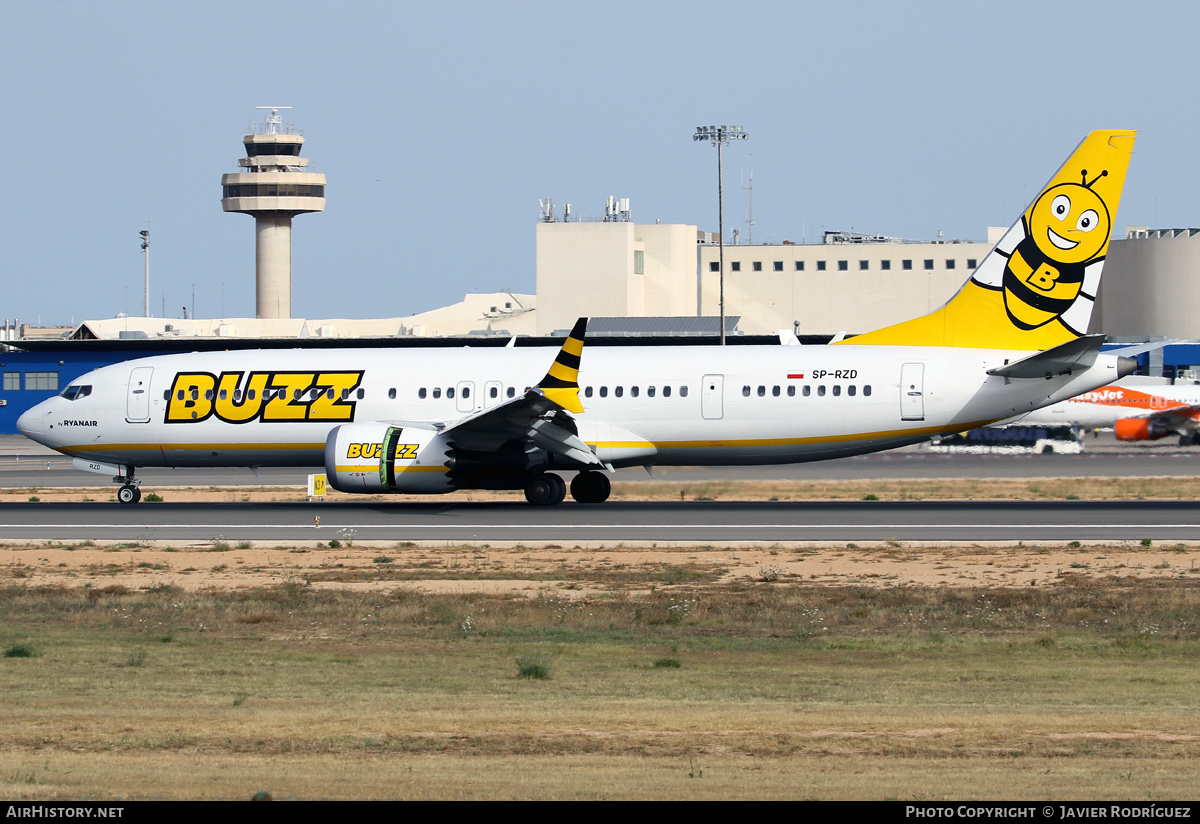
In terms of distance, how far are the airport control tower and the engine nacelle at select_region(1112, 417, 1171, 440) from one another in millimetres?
83400

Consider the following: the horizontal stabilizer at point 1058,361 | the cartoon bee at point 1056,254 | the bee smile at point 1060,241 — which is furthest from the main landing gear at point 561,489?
the bee smile at point 1060,241

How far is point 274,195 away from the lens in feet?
414

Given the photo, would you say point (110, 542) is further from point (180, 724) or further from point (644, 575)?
point (180, 724)

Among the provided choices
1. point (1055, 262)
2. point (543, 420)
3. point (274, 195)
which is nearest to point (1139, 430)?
point (1055, 262)

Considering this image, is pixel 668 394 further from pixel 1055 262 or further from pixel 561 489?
pixel 1055 262

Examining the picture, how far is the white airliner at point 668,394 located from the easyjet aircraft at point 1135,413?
28004mm

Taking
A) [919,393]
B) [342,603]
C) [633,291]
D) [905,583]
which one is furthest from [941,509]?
[633,291]

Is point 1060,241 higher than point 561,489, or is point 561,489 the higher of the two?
point 1060,241

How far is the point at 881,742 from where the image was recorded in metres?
9.82

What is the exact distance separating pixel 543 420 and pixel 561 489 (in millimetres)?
2169

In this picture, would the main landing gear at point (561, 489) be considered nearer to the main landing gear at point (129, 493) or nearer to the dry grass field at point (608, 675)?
the dry grass field at point (608, 675)

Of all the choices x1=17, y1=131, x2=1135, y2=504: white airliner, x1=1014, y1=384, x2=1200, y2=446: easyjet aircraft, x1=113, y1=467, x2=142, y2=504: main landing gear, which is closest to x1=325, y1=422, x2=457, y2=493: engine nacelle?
x1=17, y1=131, x2=1135, y2=504: white airliner

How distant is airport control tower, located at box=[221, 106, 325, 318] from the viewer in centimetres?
12531

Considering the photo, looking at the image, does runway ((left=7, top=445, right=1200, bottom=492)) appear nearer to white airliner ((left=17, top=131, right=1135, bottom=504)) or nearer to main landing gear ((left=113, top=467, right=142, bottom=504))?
main landing gear ((left=113, top=467, right=142, bottom=504))
